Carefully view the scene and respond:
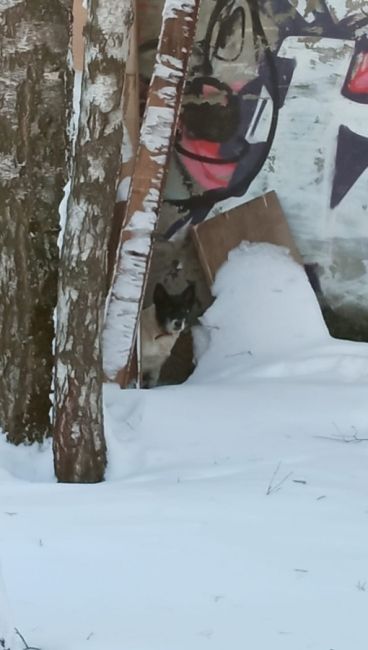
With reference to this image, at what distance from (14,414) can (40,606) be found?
1392 millimetres

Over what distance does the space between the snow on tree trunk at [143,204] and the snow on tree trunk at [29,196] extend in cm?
122

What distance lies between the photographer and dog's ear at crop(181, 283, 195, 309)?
18.5ft

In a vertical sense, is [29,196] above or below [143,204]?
above

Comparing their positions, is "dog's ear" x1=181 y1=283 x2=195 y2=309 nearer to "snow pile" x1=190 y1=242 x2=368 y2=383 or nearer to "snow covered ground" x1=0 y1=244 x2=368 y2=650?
"snow pile" x1=190 y1=242 x2=368 y2=383

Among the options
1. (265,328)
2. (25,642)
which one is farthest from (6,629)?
(265,328)

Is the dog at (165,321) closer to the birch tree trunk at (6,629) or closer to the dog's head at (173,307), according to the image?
the dog's head at (173,307)

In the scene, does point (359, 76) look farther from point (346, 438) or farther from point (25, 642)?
point (25, 642)

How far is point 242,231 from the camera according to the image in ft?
17.8

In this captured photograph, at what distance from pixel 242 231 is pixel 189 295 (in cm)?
54

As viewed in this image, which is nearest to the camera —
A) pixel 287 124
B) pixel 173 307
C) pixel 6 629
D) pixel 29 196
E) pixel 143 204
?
pixel 6 629

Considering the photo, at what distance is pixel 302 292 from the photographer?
532 cm

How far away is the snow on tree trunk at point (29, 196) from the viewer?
3338mm

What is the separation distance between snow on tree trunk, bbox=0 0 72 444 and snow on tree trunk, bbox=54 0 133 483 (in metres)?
0.21

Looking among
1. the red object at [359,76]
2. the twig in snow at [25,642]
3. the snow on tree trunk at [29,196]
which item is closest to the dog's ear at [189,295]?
the red object at [359,76]
